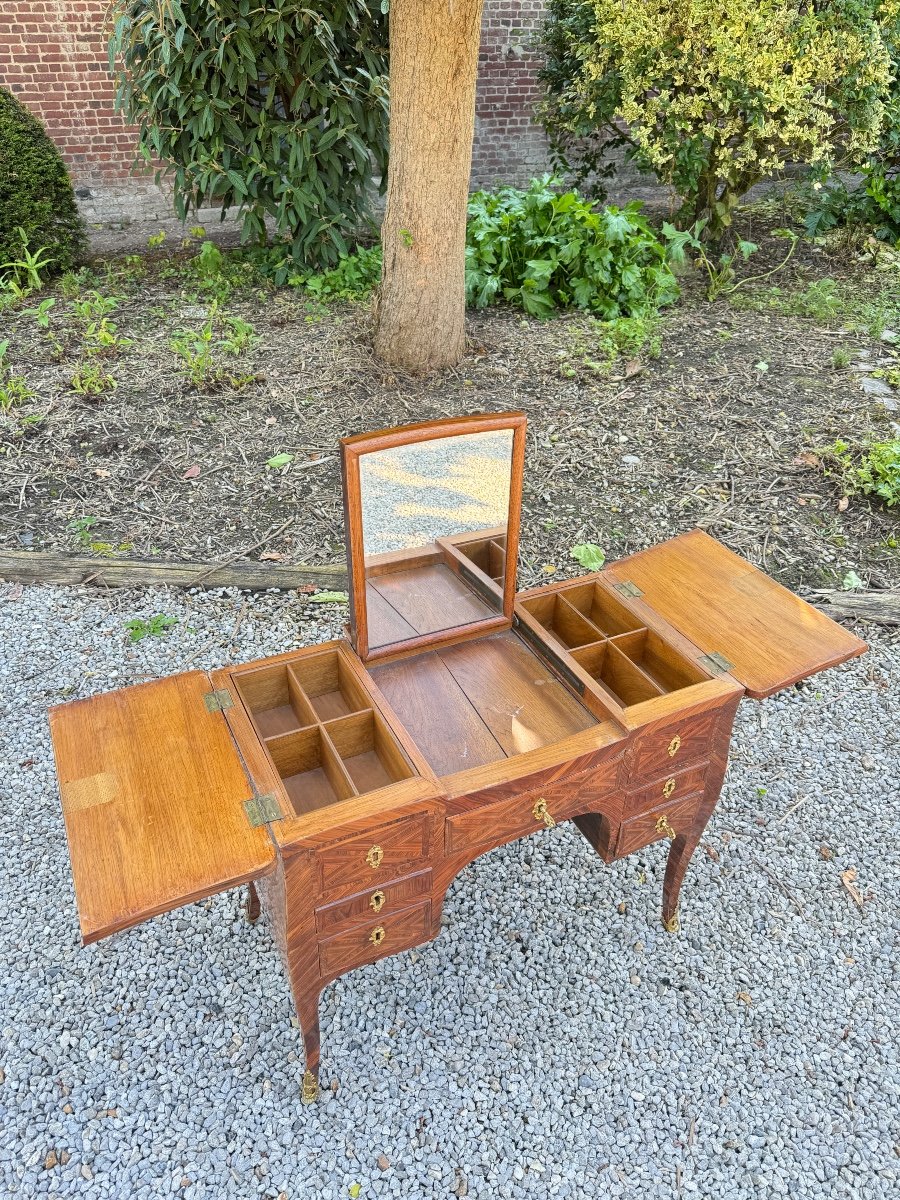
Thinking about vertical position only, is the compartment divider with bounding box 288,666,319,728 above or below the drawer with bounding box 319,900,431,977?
above

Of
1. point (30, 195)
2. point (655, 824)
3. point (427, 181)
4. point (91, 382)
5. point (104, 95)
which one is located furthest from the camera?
point (104, 95)

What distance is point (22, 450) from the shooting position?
179 inches

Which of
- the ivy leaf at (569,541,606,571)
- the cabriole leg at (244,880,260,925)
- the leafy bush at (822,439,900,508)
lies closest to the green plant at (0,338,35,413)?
the ivy leaf at (569,541,606,571)

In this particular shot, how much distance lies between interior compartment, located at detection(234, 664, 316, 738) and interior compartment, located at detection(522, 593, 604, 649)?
67 centimetres

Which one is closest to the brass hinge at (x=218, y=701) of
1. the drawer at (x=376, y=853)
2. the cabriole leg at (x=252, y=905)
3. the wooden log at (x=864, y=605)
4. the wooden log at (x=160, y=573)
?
the drawer at (x=376, y=853)

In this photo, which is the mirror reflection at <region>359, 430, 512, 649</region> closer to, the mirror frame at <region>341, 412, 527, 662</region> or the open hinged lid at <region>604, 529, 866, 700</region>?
the mirror frame at <region>341, 412, 527, 662</region>

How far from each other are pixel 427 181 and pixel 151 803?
4117 mm

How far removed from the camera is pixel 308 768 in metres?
1.98

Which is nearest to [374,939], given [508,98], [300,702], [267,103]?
[300,702]

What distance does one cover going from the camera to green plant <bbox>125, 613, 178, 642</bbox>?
3504 millimetres

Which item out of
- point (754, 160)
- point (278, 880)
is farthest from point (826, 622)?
point (754, 160)

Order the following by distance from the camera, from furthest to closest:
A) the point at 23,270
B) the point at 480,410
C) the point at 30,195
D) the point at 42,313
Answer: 1. the point at 23,270
2. the point at 30,195
3. the point at 42,313
4. the point at 480,410

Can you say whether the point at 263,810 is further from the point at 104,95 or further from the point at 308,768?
the point at 104,95

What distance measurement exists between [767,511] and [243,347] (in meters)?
3.39
